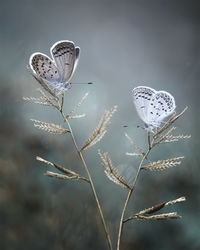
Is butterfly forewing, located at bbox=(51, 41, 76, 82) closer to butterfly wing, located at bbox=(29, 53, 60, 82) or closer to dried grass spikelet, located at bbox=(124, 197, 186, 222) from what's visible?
butterfly wing, located at bbox=(29, 53, 60, 82)

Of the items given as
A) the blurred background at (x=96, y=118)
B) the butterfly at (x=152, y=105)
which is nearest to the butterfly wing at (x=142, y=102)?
the butterfly at (x=152, y=105)

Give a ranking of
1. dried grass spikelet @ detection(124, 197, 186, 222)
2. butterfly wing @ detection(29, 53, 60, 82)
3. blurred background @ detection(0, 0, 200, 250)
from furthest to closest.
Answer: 1. blurred background @ detection(0, 0, 200, 250)
2. butterfly wing @ detection(29, 53, 60, 82)
3. dried grass spikelet @ detection(124, 197, 186, 222)

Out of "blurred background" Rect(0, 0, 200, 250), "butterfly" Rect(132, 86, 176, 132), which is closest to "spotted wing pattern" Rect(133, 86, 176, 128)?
"butterfly" Rect(132, 86, 176, 132)

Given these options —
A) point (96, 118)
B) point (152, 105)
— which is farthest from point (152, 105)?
point (96, 118)

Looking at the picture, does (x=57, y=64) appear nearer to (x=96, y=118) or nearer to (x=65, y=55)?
(x=65, y=55)

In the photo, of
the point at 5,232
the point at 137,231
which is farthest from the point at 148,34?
the point at 5,232

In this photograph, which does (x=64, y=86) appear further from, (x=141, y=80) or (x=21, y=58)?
(x=141, y=80)

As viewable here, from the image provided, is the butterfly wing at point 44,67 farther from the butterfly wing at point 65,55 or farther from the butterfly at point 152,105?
the butterfly at point 152,105
